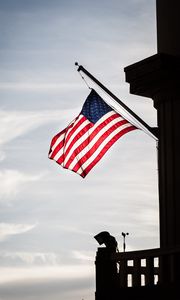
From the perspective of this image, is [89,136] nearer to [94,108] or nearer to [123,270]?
[94,108]

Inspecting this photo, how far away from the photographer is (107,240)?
21.4 metres

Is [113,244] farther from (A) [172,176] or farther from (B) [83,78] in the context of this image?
(B) [83,78]

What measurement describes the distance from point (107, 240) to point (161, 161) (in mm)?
2930

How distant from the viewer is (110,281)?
69.1 feet

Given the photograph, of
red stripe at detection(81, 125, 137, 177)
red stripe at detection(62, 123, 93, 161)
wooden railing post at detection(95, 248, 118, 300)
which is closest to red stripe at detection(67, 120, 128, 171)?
red stripe at detection(81, 125, 137, 177)

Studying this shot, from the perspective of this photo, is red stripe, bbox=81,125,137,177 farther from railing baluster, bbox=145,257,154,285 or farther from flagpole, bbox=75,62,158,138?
railing baluster, bbox=145,257,154,285

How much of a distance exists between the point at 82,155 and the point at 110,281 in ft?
13.1

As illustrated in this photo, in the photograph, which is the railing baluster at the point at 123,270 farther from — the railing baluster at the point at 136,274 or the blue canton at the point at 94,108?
the blue canton at the point at 94,108

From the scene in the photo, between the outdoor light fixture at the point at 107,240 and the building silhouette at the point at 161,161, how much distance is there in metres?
0.09

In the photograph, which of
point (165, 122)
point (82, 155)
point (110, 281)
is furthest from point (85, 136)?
point (110, 281)

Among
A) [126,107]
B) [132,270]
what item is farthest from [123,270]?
[126,107]

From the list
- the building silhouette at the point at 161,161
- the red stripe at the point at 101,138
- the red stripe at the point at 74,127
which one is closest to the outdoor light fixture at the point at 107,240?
the building silhouette at the point at 161,161

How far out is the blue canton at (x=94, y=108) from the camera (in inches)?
938

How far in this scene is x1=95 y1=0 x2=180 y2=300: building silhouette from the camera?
20.4 meters
